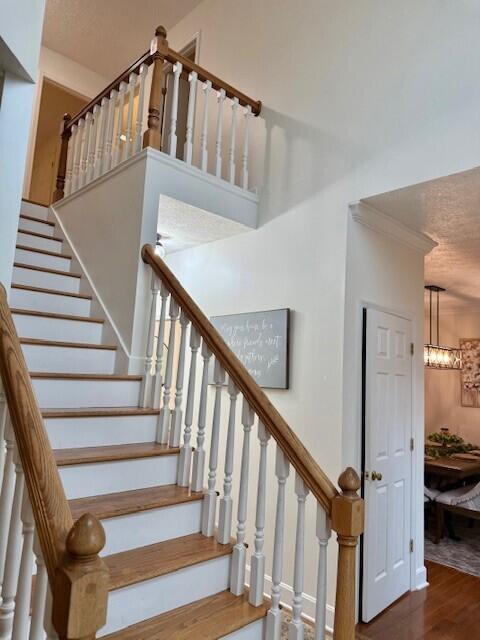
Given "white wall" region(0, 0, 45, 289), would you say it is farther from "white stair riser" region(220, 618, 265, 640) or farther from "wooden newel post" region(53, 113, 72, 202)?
"wooden newel post" region(53, 113, 72, 202)

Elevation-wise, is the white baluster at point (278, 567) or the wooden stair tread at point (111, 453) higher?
the wooden stair tread at point (111, 453)

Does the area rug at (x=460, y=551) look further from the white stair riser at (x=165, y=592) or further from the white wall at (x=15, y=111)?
the white wall at (x=15, y=111)

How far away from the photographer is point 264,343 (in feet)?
11.0

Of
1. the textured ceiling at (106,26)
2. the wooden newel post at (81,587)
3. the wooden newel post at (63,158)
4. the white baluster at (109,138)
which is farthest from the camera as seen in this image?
the textured ceiling at (106,26)

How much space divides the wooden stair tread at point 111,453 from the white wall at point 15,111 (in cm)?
82

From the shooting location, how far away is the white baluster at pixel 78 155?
3.78m

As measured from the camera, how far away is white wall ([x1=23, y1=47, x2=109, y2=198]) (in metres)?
5.57

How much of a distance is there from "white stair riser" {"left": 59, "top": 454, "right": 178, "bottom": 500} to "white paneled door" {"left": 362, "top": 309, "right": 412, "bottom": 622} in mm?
1431

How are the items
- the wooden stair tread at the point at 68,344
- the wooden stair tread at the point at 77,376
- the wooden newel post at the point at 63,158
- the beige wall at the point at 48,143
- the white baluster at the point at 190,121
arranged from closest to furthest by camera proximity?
the wooden stair tread at the point at 77,376 < the wooden stair tread at the point at 68,344 < the white baluster at the point at 190,121 < the wooden newel post at the point at 63,158 < the beige wall at the point at 48,143

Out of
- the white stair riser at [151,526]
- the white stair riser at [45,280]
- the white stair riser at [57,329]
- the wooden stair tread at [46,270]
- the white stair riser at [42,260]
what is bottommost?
the white stair riser at [151,526]

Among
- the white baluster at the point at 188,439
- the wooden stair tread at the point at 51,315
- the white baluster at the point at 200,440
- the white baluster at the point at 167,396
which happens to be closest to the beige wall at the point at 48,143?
the wooden stair tread at the point at 51,315

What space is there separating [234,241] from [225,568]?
8.42 feet

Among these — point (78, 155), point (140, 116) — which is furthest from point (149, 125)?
point (78, 155)

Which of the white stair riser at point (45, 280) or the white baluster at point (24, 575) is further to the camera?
the white stair riser at point (45, 280)
